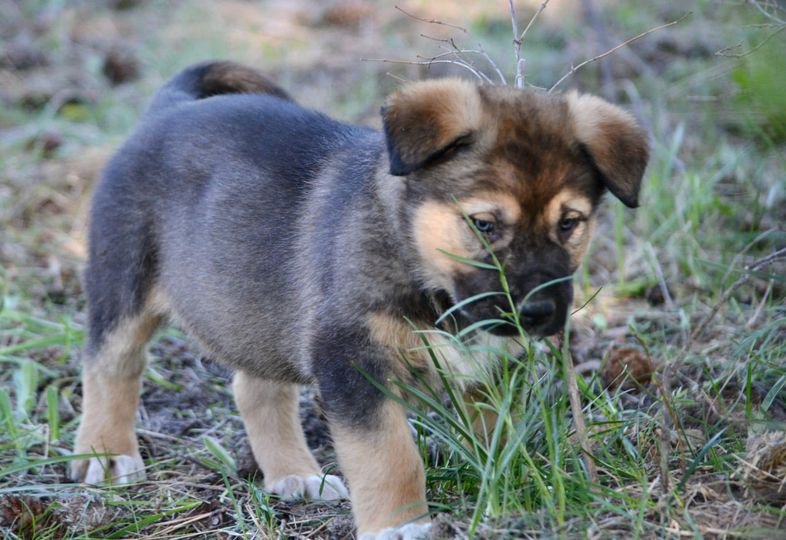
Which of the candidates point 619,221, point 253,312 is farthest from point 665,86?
point 253,312

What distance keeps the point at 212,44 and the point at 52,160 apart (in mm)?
2349

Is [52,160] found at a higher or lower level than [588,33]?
lower

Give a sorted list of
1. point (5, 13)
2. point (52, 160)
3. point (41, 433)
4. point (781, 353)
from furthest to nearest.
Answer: point (5, 13) < point (52, 160) < point (41, 433) < point (781, 353)

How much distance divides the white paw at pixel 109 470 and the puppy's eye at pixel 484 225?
5.91 ft

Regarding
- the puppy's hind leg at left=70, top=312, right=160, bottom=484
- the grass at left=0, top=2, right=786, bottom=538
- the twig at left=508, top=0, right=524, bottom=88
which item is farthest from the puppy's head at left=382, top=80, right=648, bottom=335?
the puppy's hind leg at left=70, top=312, right=160, bottom=484

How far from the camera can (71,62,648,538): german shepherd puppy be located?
125 inches

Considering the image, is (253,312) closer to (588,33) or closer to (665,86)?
(665,86)

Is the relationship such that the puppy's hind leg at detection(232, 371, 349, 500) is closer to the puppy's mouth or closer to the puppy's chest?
the puppy's chest

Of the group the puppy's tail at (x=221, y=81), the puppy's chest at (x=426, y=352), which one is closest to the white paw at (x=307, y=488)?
the puppy's chest at (x=426, y=352)

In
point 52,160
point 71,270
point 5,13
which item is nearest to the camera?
point 71,270

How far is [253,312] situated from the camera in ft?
13.0

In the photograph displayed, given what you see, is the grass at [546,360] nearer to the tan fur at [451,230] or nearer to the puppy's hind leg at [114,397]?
the puppy's hind leg at [114,397]

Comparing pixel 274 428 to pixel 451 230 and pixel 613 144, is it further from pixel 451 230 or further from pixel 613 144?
pixel 613 144

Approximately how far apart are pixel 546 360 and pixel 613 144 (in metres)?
0.74
